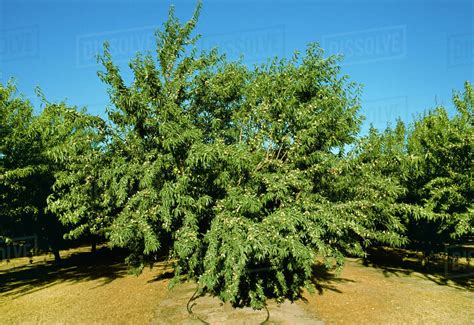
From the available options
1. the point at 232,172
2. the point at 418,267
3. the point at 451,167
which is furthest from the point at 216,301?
the point at 418,267

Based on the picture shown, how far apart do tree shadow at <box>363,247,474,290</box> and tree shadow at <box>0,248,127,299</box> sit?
13.7 m

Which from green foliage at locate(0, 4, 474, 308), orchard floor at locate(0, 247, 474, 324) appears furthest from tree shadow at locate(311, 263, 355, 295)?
green foliage at locate(0, 4, 474, 308)

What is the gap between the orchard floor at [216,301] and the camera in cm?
1076

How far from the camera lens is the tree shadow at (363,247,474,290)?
1511 cm

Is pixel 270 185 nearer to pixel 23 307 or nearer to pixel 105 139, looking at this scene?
pixel 105 139

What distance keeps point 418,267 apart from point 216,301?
11951 millimetres

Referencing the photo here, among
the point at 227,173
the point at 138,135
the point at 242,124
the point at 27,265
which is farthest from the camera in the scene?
the point at 27,265

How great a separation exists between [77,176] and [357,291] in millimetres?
10912

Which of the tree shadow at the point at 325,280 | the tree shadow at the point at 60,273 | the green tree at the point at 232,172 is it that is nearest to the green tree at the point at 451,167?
the green tree at the point at 232,172

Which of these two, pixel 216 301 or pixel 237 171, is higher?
pixel 237 171

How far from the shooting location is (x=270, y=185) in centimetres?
910

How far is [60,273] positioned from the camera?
18.8m

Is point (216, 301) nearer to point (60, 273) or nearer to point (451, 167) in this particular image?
point (451, 167)

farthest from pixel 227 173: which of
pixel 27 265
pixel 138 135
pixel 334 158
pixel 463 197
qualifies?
pixel 27 265
